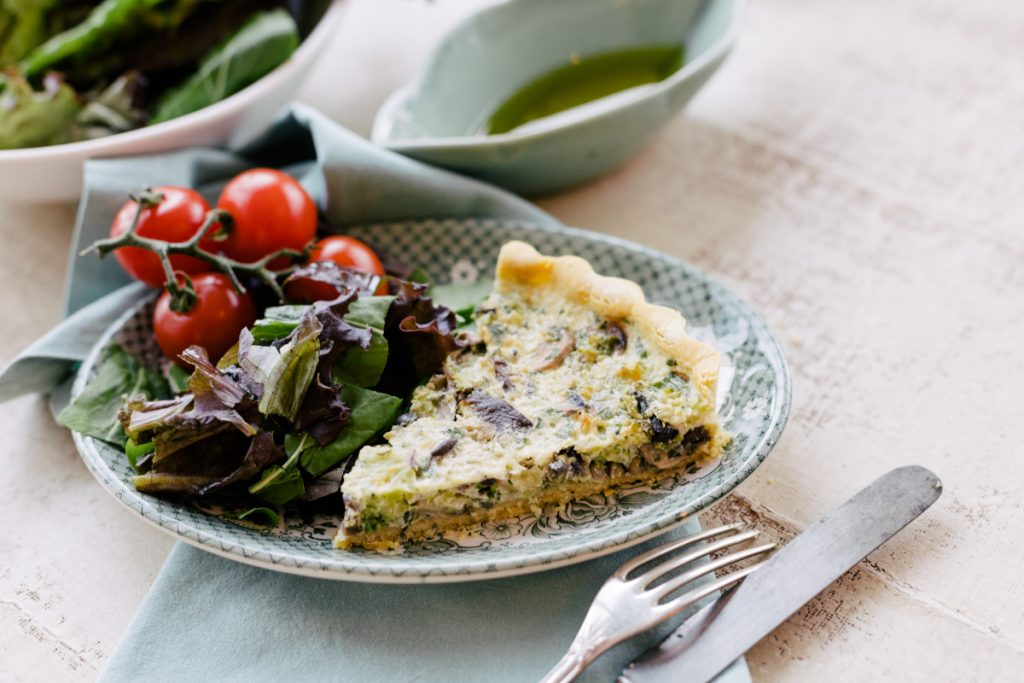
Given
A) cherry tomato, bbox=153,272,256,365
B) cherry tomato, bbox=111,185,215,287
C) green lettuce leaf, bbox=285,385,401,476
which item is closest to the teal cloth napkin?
green lettuce leaf, bbox=285,385,401,476

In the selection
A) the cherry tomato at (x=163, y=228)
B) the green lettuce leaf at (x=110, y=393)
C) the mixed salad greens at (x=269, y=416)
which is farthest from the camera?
the cherry tomato at (x=163, y=228)

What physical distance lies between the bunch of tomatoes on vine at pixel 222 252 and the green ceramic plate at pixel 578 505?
0.21m

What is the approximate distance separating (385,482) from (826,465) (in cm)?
127

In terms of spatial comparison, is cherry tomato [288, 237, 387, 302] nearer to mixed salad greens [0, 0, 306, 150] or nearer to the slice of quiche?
the slice of quiche

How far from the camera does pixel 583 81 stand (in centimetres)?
422

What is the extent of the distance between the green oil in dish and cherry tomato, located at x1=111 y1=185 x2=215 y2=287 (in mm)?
1329

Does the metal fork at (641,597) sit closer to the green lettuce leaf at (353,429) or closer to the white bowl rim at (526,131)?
the green lettuce leaf at (353,429)

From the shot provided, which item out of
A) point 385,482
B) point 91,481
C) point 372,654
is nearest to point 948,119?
point 385,482

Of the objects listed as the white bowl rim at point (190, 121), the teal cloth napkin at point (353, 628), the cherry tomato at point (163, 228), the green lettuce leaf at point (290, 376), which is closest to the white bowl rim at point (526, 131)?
the white bowl rim at point (190, 121)

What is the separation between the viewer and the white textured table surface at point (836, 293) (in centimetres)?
244

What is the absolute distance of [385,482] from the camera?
2496 mm

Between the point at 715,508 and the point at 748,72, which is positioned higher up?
the point at 748,72

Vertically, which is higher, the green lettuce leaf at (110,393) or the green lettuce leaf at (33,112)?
the green lettuce leaf at (33,112)

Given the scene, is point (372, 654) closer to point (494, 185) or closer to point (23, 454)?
point (23, 454)
